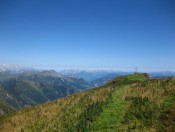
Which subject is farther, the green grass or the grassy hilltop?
the green grass

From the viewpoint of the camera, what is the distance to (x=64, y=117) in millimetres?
22391

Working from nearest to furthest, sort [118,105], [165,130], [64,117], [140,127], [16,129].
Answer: [165,130]
[140,127]
[16,129]
[64,117]
[118,105]

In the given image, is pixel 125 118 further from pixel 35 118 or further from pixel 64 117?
pixel 35 118

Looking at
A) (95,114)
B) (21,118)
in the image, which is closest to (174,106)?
(95,114)

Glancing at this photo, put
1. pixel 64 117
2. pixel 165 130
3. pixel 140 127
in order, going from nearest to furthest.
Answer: pixel 165 130, pixel 140 127, pixel 64 117

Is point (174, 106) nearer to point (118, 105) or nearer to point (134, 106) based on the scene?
point (134, 106)

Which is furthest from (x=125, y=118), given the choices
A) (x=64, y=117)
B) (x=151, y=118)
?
(x=64, y=117)

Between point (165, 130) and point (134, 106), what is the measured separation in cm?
657

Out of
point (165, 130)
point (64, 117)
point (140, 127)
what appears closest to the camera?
point (165, 130)

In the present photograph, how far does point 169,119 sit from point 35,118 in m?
12.7

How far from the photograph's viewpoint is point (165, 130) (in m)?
16.2

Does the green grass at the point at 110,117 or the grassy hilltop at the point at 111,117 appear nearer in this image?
the grassy hilltop at the point at 111,117

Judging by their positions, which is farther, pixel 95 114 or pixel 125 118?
pixel 95 114

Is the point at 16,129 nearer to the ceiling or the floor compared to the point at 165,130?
nearer to the floor
